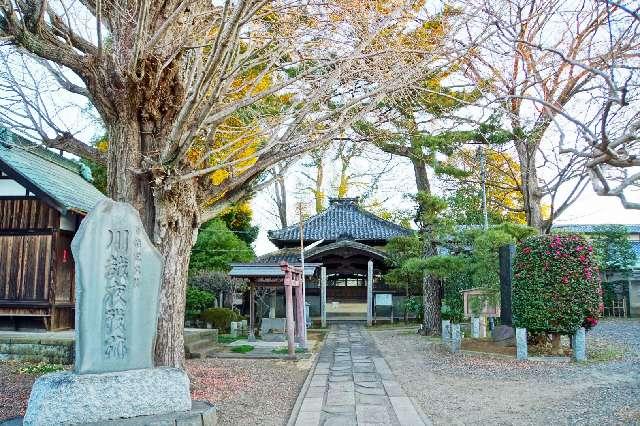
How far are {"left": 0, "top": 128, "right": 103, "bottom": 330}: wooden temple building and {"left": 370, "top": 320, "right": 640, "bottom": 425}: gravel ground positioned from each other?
Answer: 8050 millimetres

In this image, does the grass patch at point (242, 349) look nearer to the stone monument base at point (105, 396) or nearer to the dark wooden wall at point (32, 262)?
the dark wooden wall at point (32, 262)

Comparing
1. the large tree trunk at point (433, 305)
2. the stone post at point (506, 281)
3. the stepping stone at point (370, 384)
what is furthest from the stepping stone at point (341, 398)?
the large tree trunk at point (433, 305)

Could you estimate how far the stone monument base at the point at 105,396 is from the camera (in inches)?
188

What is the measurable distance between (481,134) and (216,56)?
927cm

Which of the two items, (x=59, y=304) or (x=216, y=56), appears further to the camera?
(x=59, y=304)

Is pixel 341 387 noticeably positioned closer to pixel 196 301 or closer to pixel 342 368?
pixel 342 368

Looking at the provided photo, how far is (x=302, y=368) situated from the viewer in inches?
405

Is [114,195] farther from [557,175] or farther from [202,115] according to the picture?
[557,175]

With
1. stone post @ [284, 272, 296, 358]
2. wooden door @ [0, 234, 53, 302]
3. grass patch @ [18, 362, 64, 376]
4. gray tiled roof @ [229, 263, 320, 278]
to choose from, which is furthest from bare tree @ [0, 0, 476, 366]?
gray tiled roof @ [229, 263, 320, 278]

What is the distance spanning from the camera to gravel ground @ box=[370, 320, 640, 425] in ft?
20.0

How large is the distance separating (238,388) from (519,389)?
422 centimetres

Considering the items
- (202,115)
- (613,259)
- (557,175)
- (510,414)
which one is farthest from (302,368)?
(613,259)

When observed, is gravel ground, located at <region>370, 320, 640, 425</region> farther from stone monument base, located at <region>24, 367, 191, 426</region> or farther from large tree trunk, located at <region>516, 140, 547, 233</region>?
large tree trunk, located at <region>516, 140, 547, 233</region>

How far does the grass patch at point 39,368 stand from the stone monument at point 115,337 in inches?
186
